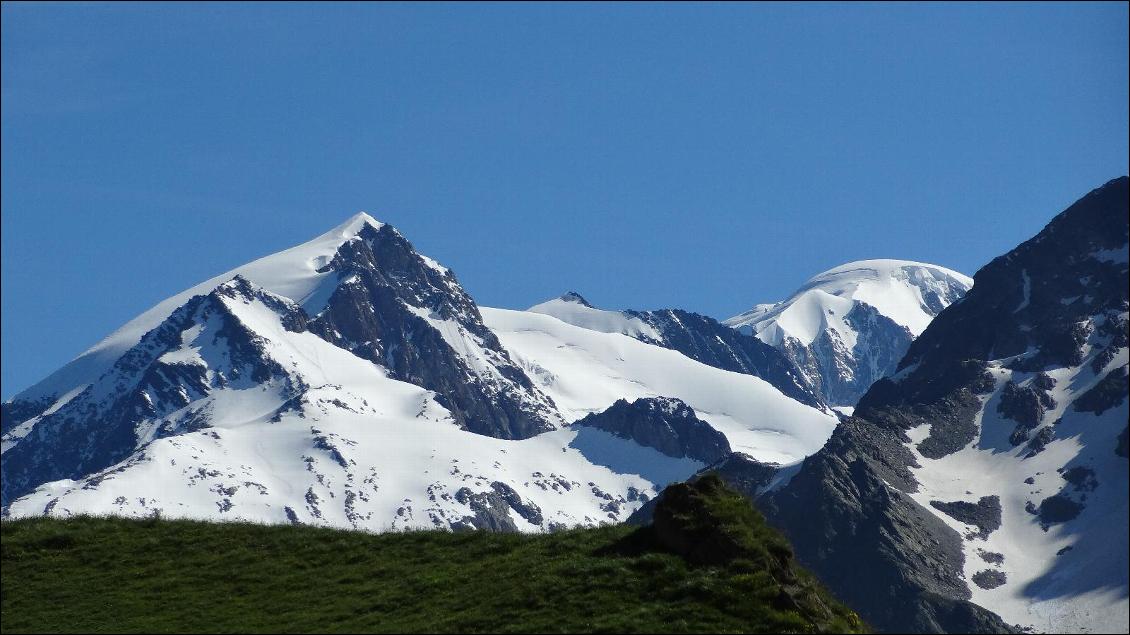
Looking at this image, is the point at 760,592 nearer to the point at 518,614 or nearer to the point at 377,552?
the point at 518,614

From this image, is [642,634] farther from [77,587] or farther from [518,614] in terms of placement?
[77,587]

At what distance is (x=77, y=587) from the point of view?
54094 millimetres

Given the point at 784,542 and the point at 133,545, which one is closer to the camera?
the point at 784,542

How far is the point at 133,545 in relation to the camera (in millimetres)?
58312

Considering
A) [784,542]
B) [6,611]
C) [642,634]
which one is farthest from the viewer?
[6,611]

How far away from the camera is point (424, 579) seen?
170ft

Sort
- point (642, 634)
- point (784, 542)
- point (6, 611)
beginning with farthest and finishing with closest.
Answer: point (6, 611), point (784, 542), point (642, 634)

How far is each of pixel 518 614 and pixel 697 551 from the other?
233 inches

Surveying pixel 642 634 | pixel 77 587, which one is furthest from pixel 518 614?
pixel 77 587

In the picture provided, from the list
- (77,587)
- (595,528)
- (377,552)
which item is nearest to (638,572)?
(595,528)

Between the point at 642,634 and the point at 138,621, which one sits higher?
the point at 138,621

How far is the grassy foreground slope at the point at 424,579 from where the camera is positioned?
46188mm

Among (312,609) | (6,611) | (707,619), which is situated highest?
(6,611)

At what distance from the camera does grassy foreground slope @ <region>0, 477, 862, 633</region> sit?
4619 centimetres
